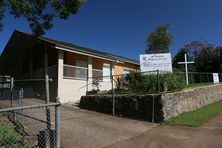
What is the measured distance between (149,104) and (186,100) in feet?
8.53

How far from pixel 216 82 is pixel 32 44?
1547 cm

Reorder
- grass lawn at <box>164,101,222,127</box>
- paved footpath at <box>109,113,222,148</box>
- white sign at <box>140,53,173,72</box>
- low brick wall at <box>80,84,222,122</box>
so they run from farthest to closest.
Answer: white sign at <box>140,53,173,72</box>, low brick wall at <box>80,84,222,122</box>, grass lawn at <box>164,101,222,127</box>, paved footpath at <box>109,113,222,148</box>

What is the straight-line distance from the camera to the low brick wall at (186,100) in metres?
11.0

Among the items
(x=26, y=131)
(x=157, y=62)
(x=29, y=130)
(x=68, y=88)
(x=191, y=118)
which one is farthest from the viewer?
(x=68, y=88)

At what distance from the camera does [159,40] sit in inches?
1455

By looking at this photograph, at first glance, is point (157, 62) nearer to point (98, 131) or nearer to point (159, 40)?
point (98, 131)

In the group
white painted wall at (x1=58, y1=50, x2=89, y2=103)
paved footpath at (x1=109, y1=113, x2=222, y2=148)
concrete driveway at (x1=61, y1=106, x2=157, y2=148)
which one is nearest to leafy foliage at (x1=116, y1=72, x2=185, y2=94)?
concrete driveway at (x1=61, y1=106, x2=157, y2=148)

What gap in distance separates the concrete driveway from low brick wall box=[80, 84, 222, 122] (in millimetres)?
672

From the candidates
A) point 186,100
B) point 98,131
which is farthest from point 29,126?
point 186,100

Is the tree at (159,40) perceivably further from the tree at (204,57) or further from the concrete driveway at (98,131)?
the concrete driveway at (98,131)

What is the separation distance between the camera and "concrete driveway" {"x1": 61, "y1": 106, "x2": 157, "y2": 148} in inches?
285

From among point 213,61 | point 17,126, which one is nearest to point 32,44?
point 17,126

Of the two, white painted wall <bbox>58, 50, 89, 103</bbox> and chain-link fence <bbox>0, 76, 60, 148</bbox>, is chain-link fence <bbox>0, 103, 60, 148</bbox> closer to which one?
chain-link fence <bbox>0, 76, 60, 148</bbox>

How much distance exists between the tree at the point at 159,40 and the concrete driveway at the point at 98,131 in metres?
27.4
